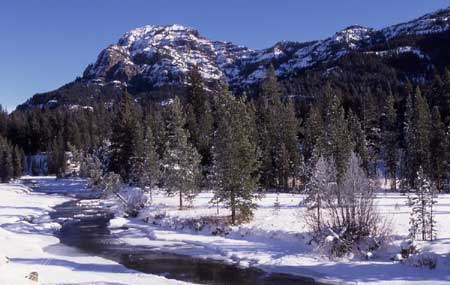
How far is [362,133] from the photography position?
72.9m

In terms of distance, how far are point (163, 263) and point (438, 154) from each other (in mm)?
49071

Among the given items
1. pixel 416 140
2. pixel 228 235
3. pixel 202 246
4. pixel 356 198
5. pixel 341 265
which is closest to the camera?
pixel 341 265

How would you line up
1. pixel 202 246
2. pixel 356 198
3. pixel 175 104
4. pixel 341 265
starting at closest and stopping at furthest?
pixel 341 265, pixel 356 198, pixel 202 246, pixel 175 104

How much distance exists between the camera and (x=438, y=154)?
67125 mm

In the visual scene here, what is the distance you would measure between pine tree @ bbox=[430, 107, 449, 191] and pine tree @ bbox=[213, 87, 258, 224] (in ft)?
111

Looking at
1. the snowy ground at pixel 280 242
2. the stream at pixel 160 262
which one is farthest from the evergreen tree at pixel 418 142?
the stream at pixel 160 262

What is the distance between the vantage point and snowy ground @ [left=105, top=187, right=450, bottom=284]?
26.3 metres

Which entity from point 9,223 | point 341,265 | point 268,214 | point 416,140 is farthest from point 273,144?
Result: point 341,265

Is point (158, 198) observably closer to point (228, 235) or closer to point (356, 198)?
point (228, 235)

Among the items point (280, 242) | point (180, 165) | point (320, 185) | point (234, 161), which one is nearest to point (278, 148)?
point (180, 165)

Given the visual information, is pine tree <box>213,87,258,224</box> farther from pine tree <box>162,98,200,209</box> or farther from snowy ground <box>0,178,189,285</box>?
snowy ground <box>0,178,189,285</box>

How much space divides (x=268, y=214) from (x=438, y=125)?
3709 centimetres

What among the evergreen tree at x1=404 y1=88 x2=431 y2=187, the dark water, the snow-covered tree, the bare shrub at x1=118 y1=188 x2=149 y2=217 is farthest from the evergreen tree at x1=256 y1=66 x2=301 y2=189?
the snow-covered tree

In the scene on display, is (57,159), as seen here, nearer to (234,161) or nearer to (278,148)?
(278,148)
